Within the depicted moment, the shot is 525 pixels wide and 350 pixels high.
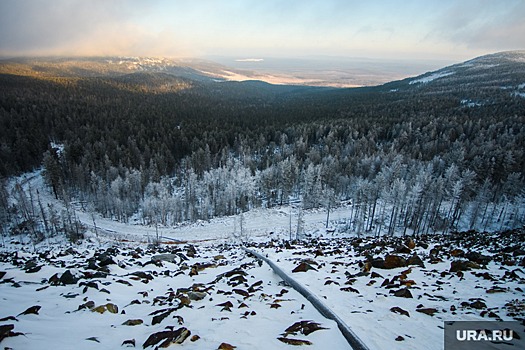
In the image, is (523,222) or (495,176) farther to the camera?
(495,176)

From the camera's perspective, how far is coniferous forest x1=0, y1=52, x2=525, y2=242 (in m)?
66.4

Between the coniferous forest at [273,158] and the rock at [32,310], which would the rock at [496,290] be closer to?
the rock at [32,310]

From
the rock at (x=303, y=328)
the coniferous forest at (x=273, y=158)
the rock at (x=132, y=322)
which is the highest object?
the rock at (x=303, y=328)

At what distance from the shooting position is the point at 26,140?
356 feet

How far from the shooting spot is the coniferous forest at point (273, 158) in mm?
66375

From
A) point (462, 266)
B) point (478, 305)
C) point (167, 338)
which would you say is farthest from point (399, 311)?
point (167, 338)

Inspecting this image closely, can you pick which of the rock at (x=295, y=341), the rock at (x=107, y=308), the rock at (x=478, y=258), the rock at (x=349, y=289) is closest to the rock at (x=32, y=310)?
the rock at (x=107, y=308)

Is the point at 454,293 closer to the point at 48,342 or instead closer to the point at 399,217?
the point at 48,342

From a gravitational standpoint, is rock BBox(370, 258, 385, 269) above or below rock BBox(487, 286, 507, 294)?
below

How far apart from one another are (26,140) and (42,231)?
236 ft

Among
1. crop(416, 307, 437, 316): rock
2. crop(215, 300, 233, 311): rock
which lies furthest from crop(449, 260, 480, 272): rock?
crop(215, 300, 233, 311): rock

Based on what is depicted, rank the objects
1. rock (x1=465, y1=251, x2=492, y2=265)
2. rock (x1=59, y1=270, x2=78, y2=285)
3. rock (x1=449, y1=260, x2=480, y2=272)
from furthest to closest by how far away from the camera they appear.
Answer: rock (x1=465, y1=251, x2=492, y2=265) → rock (x1=449, y1=260, x2=480, y2=272) → rock (x1=59, y1=270, x2=78, y2=285)

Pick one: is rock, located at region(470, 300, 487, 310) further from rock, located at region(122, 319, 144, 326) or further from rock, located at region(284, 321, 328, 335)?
rock, located at region(122, 319, 144, 326)

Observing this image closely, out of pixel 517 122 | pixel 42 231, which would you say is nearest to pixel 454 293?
pixel 42 231
